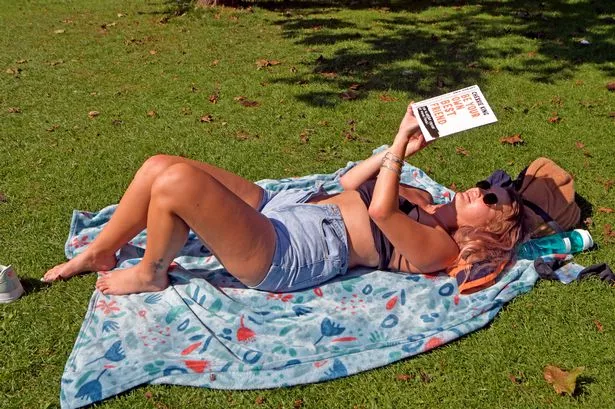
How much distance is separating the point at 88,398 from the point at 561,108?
218 inches

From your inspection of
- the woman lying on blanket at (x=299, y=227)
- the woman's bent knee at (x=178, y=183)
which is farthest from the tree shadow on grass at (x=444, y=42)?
the woman's bent knee at (x=178, y=183)

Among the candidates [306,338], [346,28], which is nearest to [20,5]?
[346,28]

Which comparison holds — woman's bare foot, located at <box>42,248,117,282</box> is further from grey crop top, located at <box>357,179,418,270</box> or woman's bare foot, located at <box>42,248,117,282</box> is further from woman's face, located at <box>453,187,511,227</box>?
woman's face, located at <box>453,187,511,227</box>

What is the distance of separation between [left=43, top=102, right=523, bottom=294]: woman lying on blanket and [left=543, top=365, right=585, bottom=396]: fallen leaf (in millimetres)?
734

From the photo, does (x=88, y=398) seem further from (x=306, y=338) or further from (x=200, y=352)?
(x=306, y=338)

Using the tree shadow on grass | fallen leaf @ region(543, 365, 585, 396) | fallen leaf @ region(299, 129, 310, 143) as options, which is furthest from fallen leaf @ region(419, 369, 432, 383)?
the tree shadow on grass

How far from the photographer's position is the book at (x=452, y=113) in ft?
10.5

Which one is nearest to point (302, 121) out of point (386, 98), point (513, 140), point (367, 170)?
point (386, 98)

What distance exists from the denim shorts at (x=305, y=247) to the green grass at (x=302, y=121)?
69 cm

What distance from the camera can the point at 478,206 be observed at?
363cm

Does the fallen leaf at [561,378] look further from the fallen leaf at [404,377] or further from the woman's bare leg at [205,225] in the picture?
the woman's bare leg at [205,225]

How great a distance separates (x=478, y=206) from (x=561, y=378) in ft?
3.52

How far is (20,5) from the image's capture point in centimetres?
1095

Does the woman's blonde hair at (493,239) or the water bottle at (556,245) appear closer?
the woman's blonde hair at (493,239)
